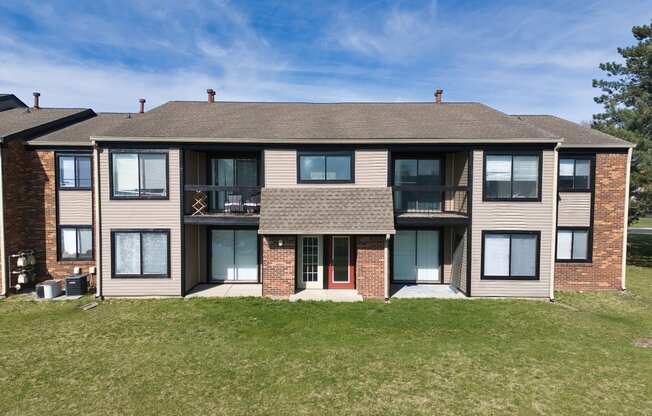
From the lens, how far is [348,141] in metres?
12.0

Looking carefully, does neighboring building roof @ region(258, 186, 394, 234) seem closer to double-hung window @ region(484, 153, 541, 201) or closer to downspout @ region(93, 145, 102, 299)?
double-hung window @ region(484, 153, 541, 201)

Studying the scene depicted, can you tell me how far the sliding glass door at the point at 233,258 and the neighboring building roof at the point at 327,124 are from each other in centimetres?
417

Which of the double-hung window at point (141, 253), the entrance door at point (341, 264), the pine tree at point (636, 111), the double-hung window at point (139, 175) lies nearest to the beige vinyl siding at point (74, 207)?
the double-hung window at point (139, 175)

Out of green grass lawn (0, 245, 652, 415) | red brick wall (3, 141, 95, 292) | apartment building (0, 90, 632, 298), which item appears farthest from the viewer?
red brick wall (3, 141, 95, 292)

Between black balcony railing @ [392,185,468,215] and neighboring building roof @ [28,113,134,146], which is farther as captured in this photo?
black balcony railing @ [392,185,468,215]

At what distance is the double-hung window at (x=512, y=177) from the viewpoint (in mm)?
11883

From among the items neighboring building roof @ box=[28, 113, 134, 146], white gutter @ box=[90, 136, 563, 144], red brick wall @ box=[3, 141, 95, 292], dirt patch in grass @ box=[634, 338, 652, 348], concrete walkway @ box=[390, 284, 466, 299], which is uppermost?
neighboring building roof @ box=[28, 113, 134, 146]

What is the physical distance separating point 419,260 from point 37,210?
49.9ft

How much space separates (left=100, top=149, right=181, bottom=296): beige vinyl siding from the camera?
1191 centimetres

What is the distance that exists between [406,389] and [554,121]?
15.5 metres

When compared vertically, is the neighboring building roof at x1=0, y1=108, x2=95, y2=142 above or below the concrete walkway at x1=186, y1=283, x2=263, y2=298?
above

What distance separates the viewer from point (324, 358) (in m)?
7.56

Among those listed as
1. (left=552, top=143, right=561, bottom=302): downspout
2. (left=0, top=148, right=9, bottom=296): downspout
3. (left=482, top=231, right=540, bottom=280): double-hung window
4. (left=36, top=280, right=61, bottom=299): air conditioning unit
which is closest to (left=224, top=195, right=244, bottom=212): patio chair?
(left=36, top=280, right=61, bottom=299): air conditioning unit

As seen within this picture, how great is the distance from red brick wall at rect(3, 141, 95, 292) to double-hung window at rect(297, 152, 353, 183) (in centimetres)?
911
